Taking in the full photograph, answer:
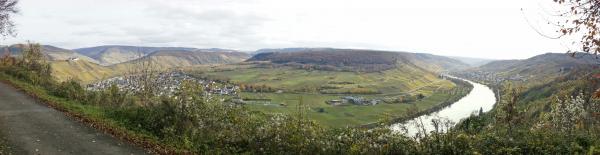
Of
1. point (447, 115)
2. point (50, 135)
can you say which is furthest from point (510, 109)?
point (447, 115)

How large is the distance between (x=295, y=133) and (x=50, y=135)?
1053cm

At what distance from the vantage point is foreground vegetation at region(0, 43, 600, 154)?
15.7 meters

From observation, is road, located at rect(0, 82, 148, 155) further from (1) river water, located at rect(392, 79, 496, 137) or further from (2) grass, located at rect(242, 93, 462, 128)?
(2) grass, located at rect(242, 93, 462, 128)

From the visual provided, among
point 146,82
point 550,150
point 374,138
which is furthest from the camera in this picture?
point 146,82

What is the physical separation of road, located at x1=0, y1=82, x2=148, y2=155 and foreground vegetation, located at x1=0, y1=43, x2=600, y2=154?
840 millimetres

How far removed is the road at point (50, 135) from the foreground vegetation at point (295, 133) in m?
0.84

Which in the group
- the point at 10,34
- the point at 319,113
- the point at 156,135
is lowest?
the point at 319,113

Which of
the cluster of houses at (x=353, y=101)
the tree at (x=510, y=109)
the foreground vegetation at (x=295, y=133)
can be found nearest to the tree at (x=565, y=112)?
the foreground vegetation at (x=295, y=133)

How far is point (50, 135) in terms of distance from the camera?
65.4 ft

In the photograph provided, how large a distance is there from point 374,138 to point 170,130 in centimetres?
911

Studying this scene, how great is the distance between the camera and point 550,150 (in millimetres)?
15023

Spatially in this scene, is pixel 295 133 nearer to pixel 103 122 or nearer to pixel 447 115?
pixel 103 122

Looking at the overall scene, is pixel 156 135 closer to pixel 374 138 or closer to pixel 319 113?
pixel 374 138

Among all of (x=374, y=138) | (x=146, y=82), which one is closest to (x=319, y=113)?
(x=146, y=82)
